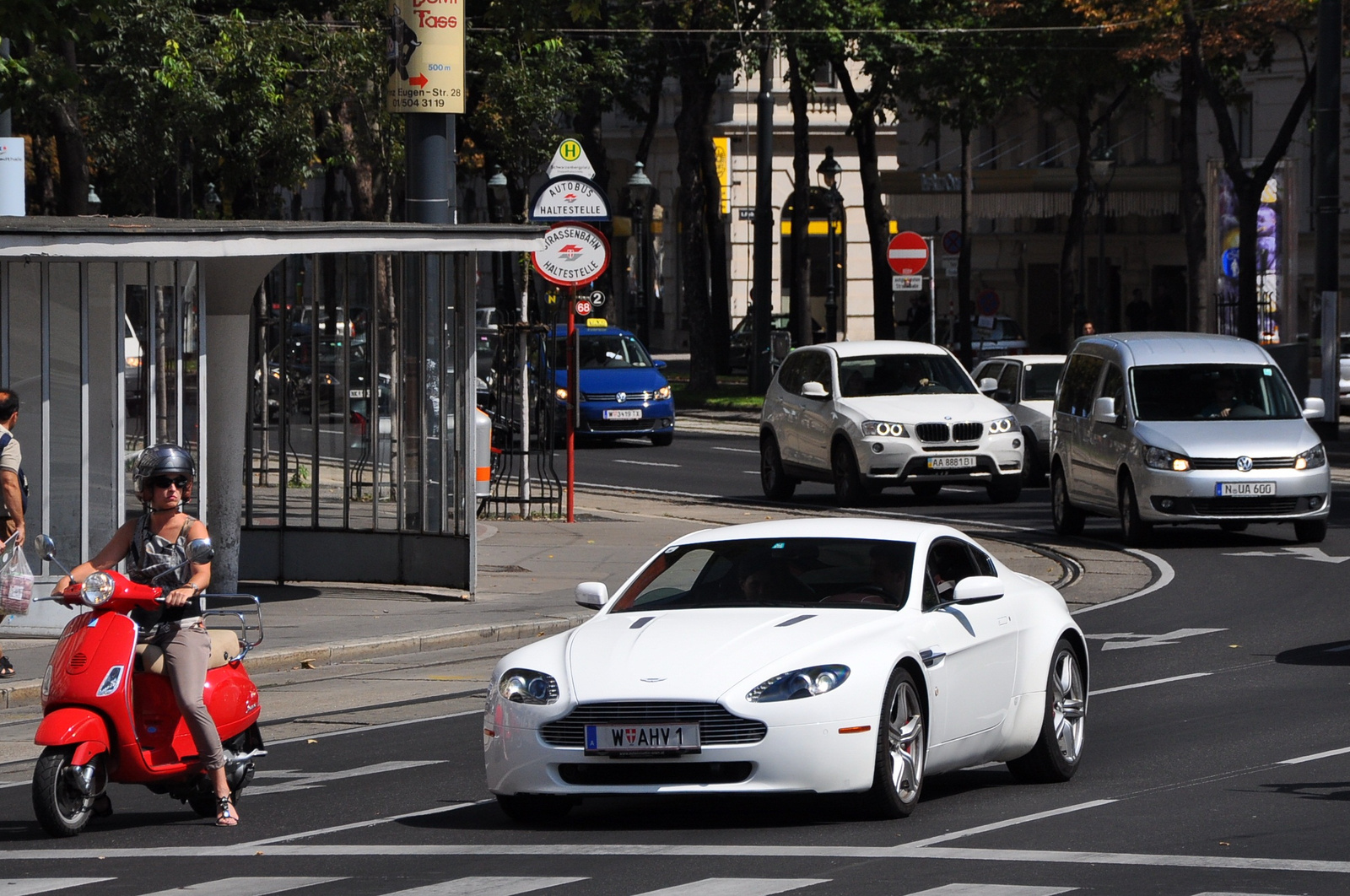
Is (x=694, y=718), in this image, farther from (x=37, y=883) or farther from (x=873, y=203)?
(x=873, y=203)

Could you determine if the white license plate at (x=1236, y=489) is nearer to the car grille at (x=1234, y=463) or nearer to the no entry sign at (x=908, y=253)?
the car grille at (x=1234, y=463)

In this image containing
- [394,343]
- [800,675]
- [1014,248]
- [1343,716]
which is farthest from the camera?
[1014,248]

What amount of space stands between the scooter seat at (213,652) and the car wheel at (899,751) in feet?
8.42

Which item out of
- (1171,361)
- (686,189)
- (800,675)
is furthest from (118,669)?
(686,189)

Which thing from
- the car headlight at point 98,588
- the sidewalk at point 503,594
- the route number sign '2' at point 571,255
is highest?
the route number sign '2' at point 571,255

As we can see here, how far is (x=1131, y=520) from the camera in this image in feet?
69.5

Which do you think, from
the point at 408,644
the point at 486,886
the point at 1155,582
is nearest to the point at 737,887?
the point at 486,886

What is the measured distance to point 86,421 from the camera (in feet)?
49.7

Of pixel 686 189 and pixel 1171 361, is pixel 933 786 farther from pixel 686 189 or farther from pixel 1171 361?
pixel 686 189

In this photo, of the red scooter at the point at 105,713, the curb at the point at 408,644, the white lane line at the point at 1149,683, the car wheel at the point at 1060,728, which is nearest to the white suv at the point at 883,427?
the curb at the point at 408,644

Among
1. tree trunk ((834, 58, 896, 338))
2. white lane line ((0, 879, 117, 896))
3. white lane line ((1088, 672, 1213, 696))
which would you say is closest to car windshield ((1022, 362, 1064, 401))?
white lane line ((1088, 672, 1213, 696))

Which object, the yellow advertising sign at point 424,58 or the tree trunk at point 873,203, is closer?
the yellow advertising sign at point 424,58

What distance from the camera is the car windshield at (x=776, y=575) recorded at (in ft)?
30.1

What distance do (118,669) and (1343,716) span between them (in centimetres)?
615
